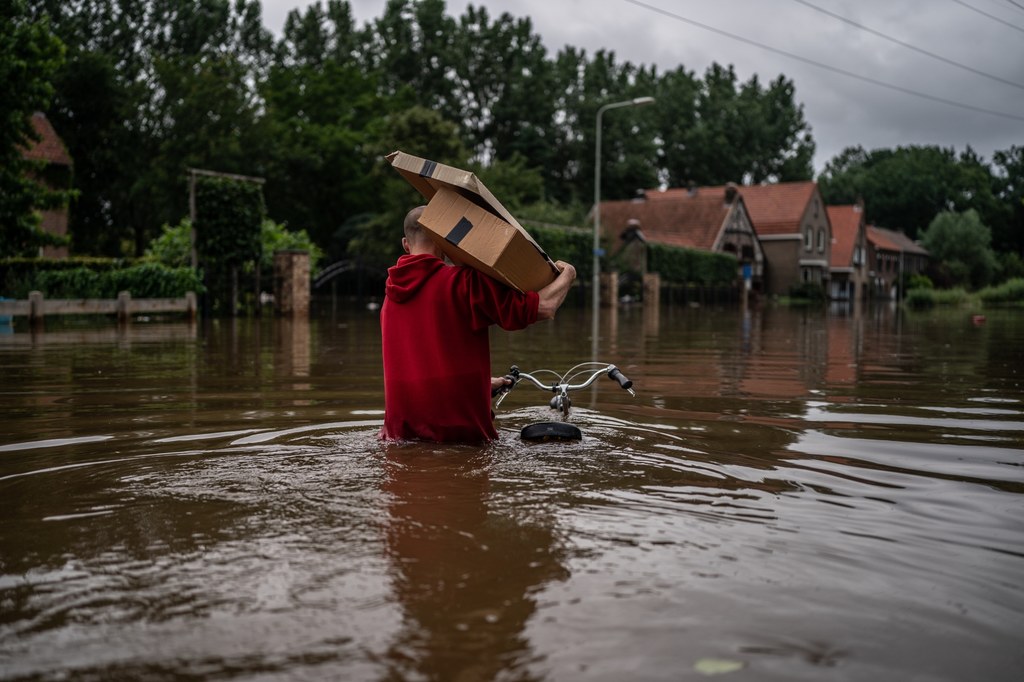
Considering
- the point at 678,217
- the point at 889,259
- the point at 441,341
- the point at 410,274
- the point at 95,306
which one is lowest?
the point at 441,341

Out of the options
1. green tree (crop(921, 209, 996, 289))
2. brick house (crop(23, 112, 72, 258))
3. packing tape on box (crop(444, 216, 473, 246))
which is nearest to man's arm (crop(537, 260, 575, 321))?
packing tape on box (crop(444, 216, 473, 246))

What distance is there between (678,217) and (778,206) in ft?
43.7

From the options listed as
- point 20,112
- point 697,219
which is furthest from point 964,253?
point 20,112

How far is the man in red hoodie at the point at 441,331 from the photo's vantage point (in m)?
5.14

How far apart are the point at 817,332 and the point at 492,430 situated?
1803 centimetres

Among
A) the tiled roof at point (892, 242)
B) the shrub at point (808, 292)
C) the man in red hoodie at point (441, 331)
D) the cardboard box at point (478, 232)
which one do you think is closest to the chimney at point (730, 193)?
the shrub at point (808, 292)

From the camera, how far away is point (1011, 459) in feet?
18.8

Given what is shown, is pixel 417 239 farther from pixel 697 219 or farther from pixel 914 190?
pixel 914 190

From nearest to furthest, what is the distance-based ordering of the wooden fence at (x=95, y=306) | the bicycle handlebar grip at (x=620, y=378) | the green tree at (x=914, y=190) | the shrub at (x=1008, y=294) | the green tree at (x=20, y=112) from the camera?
1. the bicycle handlebar grip at (x=620, y=378)
2. the wooden fence at (x=95, y=306)
3. the green tree at (x=20, y=112)
4. the shrub at (x=1008, y=294)
5. the green tree at (x=914, y=190)

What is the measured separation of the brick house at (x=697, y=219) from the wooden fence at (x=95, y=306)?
1502 inches

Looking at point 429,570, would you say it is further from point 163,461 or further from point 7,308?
point 7,308

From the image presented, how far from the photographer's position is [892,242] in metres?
92.2

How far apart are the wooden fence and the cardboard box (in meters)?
16.6

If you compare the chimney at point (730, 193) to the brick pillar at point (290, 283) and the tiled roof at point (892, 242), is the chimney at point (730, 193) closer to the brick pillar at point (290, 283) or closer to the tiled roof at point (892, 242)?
the tiled roof at point (892, 242)
